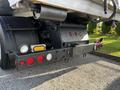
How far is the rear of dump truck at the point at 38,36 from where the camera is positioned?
3354mm

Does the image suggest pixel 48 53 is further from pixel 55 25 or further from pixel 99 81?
pixel 99 81

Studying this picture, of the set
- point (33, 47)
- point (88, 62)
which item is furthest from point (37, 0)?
point (88, 62)

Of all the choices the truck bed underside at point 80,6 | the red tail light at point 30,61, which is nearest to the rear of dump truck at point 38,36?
the red tail light at point 30,61

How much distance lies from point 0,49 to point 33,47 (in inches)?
37.6

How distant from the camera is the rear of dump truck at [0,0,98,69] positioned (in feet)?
11.0

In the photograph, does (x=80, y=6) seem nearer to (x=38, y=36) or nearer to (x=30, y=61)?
(x=38, y=36)

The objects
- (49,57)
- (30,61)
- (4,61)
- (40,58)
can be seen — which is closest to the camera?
(30,61)

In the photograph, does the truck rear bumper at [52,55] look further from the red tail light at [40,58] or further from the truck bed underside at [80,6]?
the truck bed underside at [80,6]

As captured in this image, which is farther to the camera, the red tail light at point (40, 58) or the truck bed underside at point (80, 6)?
the red tail light at point (40, 58)

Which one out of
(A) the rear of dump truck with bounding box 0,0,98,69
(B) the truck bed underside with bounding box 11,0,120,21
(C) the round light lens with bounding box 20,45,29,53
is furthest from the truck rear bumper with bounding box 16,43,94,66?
(B) the truck bed underside with bounding box 11,0,120,21

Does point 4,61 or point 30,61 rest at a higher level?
point 30,61

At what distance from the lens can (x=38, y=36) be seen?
13.9ft

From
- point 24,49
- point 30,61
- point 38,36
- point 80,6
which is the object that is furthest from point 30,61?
point 80,6

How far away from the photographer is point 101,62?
536 cm
